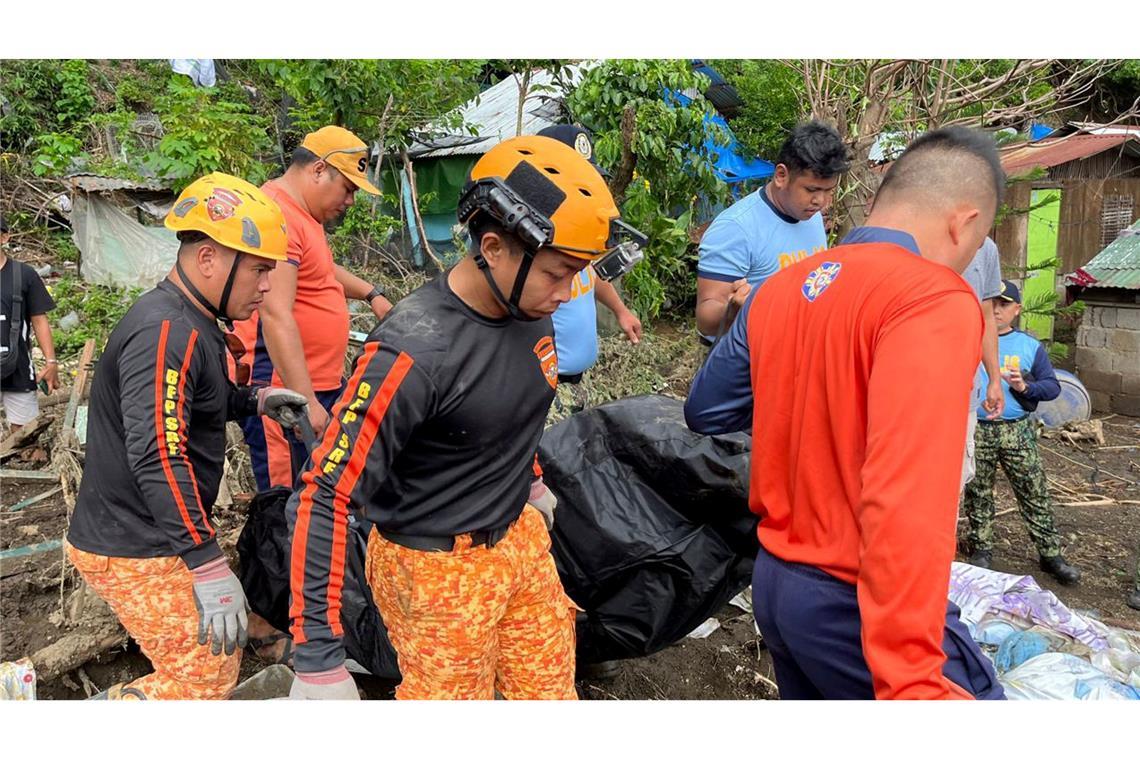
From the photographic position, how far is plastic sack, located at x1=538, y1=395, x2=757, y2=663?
2.76 m

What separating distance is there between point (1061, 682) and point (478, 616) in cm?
208

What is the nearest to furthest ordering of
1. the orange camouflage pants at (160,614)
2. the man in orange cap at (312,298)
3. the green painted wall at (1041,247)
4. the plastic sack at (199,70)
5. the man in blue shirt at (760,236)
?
the orange camouflage pants at (160,614) < the man in blue shirt at (760,236) < the man in orange cap at (312,298) < the green painted wall at (1041,247) < the plastic sack at (199,70)

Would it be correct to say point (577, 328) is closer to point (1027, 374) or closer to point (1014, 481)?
point (1027, 374)

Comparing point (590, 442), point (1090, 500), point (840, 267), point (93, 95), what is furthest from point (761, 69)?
point (840, 267)

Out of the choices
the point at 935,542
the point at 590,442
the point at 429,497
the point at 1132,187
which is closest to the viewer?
the point at 935,542

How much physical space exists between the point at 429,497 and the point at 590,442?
118 cm

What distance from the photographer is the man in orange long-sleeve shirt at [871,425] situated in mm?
1367

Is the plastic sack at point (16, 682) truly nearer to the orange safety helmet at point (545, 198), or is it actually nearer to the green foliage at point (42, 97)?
the orange safety helmet at point (545, 198)

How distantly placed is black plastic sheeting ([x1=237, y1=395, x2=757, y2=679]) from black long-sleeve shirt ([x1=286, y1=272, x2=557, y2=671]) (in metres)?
0.80

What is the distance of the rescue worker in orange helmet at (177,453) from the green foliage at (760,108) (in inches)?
460

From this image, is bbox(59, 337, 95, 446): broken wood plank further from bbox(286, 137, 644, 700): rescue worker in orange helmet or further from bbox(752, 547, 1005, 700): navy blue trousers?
bbox(752, 547, 1005, 700): navy blue trousers

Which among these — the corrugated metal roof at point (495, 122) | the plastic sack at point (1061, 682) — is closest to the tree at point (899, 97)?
the plastic sack at point (1061, 682)

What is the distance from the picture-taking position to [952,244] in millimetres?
1764

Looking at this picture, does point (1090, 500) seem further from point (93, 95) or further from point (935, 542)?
point (93, 95)
